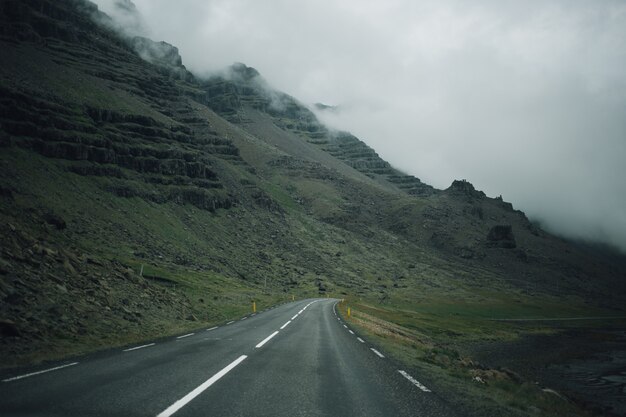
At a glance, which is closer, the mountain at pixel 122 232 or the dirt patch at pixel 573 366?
the mountain at pixel 122 232

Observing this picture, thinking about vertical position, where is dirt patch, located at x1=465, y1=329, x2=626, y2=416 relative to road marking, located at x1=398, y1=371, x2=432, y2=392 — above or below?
below

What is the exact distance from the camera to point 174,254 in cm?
8769

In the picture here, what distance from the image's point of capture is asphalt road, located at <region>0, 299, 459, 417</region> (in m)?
7.06

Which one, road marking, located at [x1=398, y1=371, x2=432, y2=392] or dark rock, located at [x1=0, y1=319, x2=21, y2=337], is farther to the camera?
dark rock, located at [x1=0, y1=319, x2=21, y2=337]

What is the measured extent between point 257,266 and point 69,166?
59.9 meters

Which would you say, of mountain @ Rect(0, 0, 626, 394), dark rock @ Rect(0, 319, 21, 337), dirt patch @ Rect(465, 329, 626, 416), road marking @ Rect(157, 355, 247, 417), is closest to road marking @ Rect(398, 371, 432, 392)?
road marking @ Rect(157, 355, 247, 417)

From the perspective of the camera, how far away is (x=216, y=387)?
866 centimetres

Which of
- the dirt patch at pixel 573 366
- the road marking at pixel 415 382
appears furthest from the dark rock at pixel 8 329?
the dirt patch at pixel 573 366

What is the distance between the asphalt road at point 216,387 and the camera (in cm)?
706

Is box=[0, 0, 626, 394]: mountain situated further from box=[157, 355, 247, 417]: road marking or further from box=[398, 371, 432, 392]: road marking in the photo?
box=[398, 371, 432, 392]: road marking

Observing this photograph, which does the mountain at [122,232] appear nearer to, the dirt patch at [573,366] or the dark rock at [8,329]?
the dark rock at [8,329]

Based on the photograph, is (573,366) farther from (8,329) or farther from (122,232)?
(122,232)

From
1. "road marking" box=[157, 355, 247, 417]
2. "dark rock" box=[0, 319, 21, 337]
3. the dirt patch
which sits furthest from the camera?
the dirt patch

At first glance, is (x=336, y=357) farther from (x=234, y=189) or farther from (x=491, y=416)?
(x=234, y=189)
